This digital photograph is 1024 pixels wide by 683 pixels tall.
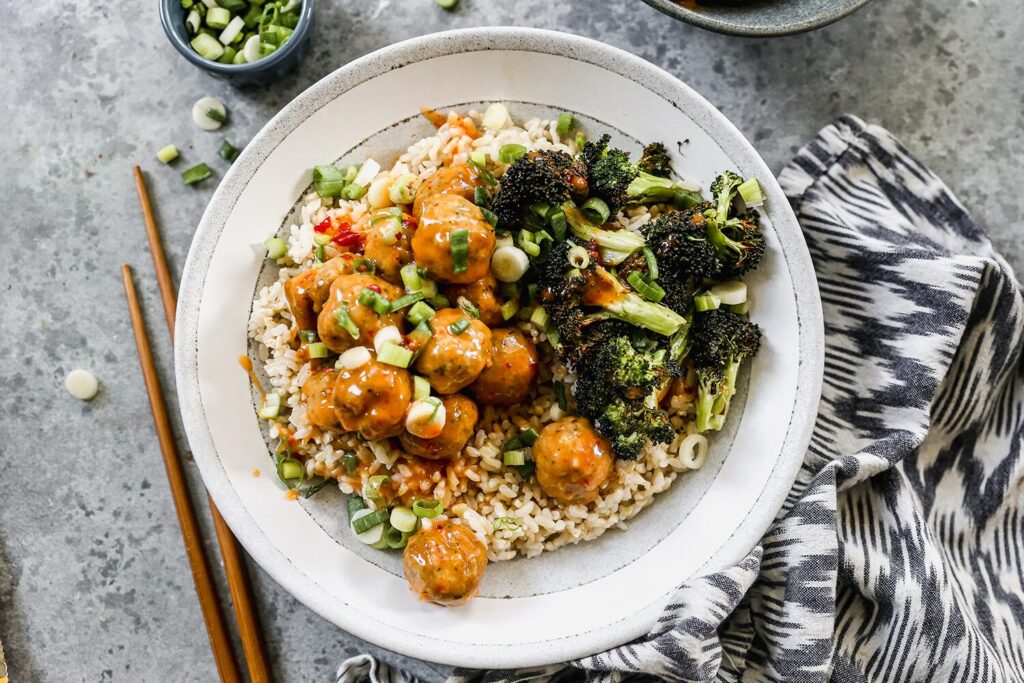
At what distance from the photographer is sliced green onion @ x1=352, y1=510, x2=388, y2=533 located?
3.53 metres

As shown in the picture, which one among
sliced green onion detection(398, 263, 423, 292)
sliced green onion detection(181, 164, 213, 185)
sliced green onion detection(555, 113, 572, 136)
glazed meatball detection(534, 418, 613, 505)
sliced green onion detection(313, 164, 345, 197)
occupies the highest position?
sliced green onion detection(555, 113, 572, 136)

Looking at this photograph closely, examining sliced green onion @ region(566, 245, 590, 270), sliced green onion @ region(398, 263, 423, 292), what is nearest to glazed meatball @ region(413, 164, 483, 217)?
sliced green onion @ region(398, 263, 423, 292)

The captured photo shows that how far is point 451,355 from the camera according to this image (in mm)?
3041

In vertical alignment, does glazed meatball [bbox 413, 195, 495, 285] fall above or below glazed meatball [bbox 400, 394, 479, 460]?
above

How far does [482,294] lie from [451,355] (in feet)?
1.28

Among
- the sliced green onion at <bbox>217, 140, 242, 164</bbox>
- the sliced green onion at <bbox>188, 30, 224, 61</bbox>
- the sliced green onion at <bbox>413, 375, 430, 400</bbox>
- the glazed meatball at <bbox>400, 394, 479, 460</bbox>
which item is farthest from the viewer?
the sliced green onion at <bbox>217, 140, 242, 164</bbox>

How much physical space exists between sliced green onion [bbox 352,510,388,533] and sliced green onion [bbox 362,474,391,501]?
10 centimetres

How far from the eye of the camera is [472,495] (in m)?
3.60

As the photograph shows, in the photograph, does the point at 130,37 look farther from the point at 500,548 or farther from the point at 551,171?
the point at 500,548

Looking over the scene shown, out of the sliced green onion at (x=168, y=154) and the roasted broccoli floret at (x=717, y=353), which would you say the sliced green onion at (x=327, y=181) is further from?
the roasted broccoli floret at (x=717, y=353)

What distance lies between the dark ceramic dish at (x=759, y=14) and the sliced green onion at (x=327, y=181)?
1564 millimetres

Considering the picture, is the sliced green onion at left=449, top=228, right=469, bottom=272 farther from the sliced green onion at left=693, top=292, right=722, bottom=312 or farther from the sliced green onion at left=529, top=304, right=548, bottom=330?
the sliced green onion at left=693, top=292, right=722, bottom=312

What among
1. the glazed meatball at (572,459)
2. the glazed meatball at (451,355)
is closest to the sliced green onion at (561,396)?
the glazed meatball at (572,459)

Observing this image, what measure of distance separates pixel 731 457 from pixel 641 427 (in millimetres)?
571
